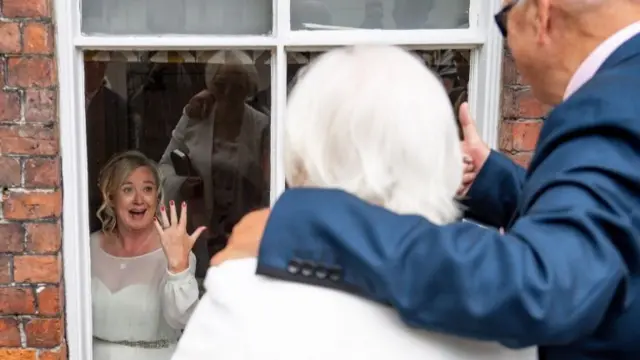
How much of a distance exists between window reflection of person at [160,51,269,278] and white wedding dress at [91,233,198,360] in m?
0.15

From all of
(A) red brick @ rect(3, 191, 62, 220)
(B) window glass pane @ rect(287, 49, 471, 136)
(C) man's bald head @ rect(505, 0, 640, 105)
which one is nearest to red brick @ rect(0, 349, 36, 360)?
(A) red brick @ rect(3, 191, 62, 220)

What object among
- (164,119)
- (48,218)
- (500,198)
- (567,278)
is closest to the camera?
(567,278)

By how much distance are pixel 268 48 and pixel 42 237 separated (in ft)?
2.68

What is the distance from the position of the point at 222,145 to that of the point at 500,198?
1.09 metres

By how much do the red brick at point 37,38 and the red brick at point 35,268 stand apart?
565 mm

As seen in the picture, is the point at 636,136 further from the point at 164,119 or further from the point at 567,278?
the point at 164,119

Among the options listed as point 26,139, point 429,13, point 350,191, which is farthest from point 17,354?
point 350,191

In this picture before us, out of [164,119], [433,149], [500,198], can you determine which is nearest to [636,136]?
[433,149]

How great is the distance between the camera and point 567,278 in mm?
827

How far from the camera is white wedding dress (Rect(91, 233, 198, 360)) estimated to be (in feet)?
7.69

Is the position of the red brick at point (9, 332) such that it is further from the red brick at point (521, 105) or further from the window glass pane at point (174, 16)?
the red brick at point (521, 105)

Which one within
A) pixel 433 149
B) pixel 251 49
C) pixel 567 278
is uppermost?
pixel 251 49

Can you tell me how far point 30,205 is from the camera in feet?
7.01

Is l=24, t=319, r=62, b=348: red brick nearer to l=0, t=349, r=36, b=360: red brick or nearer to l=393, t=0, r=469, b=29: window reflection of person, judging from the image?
l=0, t=349, r=36, b=360: red brick
